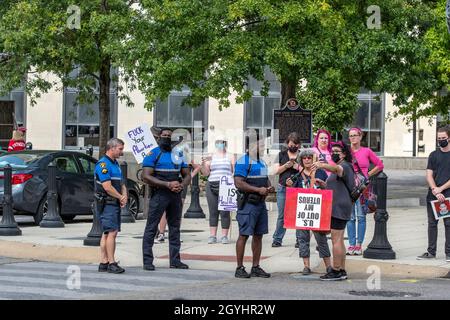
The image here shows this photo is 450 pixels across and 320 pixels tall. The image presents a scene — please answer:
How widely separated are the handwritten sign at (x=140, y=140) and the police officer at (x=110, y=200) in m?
4.39

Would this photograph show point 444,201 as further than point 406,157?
No

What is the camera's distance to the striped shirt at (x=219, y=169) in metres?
17.4

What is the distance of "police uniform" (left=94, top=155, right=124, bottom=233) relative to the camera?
44.7 feet

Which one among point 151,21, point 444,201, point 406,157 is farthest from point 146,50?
point 406,157

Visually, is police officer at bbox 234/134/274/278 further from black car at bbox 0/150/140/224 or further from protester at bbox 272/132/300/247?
black car at bbox 0/150/140/224

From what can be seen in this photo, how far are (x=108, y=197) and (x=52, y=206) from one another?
619cm

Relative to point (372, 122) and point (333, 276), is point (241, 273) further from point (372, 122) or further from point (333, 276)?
point (372, 122)

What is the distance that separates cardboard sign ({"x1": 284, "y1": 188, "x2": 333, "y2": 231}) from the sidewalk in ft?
4.19

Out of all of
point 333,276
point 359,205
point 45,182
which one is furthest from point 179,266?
point 45,182

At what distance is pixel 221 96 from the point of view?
25281 mm

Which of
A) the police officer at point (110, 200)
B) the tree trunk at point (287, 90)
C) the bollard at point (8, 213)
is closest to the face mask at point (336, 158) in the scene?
the police officer at point (110, 200)

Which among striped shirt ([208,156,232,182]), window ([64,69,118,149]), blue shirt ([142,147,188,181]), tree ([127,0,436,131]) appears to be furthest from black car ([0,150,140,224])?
window ([64,69,118,149])

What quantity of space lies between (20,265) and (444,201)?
19.7 ft
